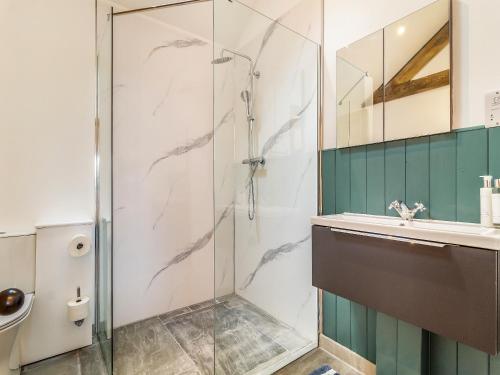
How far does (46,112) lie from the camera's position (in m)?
1.79

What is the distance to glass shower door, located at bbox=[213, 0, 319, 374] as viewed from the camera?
1804mm

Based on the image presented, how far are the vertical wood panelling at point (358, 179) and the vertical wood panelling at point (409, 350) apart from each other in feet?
2.06

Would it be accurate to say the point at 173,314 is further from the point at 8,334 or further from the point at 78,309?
the point at 8,334

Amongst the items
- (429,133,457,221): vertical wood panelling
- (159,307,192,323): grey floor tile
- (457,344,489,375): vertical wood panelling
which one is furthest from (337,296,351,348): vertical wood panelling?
(159,307,192,323): grey floor tile

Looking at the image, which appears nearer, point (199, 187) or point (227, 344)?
point (227, 344)

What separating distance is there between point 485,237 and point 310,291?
117cm

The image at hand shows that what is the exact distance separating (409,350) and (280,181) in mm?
1244

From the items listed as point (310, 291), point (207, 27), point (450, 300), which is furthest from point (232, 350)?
point (207, 27)

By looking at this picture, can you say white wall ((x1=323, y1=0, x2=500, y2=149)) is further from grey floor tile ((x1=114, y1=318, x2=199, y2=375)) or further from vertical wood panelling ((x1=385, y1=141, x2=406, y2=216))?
grey floor tile ((x1=114, y1=318, x2=199, y2=375))

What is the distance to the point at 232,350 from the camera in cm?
167

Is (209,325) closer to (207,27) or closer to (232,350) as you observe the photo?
(232,350)

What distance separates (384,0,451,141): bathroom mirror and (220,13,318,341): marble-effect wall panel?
53cm

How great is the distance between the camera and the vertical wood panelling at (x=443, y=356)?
1.15 m

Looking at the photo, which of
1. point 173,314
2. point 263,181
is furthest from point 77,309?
point 263,181
